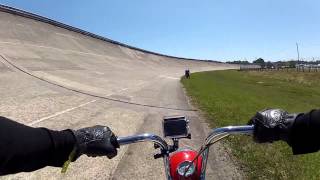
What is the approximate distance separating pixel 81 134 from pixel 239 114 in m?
16.9

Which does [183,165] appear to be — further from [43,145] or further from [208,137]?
[43,145]

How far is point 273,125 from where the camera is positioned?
8.69 feet

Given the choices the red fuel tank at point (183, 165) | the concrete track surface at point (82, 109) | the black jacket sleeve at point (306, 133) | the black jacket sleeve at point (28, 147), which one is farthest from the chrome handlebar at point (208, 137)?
the concrete track surface at point (82, 109)

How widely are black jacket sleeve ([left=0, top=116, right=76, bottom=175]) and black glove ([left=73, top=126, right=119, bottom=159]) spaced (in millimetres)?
146

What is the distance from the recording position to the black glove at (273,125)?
263 centimetres

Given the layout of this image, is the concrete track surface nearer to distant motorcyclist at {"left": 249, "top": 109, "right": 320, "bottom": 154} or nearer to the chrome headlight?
the chrome headlight

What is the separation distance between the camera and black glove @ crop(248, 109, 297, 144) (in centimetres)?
263

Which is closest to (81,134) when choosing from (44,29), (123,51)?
(44,29)

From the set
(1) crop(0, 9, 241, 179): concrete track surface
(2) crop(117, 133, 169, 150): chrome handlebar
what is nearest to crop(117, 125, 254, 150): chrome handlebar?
(2) crop(117, 133, 169, 150): chrome handlebar

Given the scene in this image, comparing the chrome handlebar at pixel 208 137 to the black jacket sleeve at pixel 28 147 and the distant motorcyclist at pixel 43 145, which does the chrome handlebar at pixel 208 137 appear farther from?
the black jacket sleeve at pixel 28 147

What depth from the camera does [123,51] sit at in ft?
293

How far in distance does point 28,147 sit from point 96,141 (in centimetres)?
61

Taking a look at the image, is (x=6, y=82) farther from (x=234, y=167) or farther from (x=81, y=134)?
(x=81, y=134)

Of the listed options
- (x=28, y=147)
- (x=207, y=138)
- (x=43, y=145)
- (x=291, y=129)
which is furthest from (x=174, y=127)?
(x=28, y=147)
